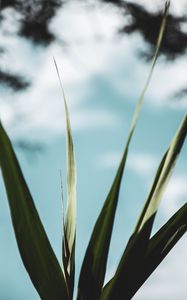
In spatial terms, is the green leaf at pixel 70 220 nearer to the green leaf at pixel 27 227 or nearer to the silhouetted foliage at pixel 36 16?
the green leaf at pixel 27 227

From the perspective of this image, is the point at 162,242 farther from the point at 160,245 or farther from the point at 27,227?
the point at 27,227

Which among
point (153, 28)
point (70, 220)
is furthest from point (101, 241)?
point (153, 28)

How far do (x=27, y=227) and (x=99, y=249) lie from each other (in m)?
0.08

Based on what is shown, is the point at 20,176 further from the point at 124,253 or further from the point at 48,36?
the point at 48,36

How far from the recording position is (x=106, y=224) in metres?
0.54

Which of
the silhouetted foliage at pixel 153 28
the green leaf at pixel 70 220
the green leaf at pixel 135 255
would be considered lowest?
the green leaf at pixel 135 255

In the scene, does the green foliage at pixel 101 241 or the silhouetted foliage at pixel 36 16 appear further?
the silhouetted foliage at pixel 36 16

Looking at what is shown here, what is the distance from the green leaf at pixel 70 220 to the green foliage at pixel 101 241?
0.01 m

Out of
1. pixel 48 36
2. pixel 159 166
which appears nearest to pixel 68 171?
pixel 159 166

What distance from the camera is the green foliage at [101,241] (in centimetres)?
51

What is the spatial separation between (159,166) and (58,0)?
56.3 inches

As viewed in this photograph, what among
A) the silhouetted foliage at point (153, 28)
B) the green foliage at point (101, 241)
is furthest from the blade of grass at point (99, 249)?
the silhouetted foliage at point (153, 28)

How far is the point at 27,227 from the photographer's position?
507 millimetres

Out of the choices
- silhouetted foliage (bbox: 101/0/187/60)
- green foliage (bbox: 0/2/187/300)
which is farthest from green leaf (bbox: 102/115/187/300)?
silhouetted foliage (bbox: 101/0/187/60)
